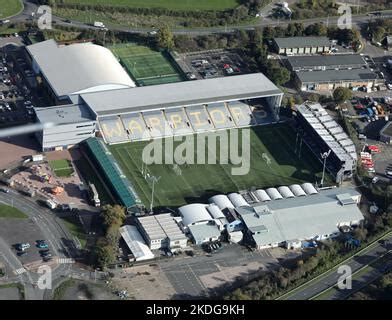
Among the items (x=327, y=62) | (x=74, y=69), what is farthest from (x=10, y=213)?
(x=327, y=62)

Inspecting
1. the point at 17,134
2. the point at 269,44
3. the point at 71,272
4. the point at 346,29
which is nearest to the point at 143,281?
the point at 71,272

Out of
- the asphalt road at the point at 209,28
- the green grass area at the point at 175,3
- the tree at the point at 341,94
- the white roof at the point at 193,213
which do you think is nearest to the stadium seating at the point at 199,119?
the white roof at the point at 193,213

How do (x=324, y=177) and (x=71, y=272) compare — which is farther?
(x=324, y=177)

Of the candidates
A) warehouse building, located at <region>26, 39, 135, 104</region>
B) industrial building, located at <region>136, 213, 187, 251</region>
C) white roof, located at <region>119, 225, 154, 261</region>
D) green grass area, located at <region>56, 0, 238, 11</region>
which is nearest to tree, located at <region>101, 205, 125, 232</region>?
white roof, located at <region>119, 225, 154, 261</region>

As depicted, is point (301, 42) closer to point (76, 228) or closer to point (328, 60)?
point (328, 60)

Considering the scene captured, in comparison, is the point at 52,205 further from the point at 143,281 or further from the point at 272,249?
the point at 272,249
